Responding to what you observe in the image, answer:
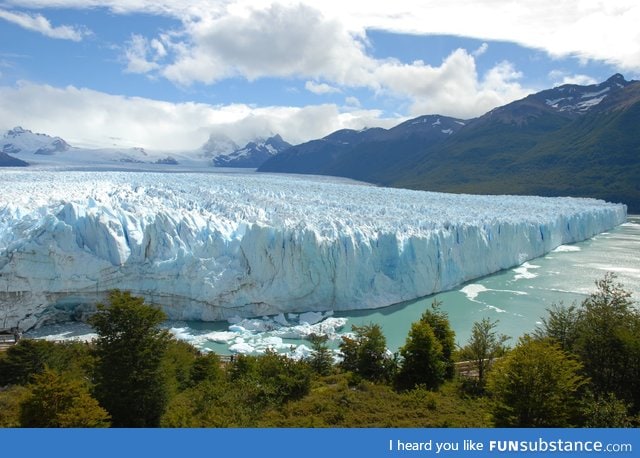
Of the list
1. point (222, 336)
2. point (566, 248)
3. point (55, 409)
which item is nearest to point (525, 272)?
point (566, 248)

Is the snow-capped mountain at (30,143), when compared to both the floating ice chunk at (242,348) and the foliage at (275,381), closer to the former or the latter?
the floating ice chunk at (242,348)

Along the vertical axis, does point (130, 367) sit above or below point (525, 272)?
above

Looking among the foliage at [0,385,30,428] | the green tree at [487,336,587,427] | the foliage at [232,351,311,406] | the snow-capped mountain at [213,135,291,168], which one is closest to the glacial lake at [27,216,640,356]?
the foliage at [232,351,311,406]

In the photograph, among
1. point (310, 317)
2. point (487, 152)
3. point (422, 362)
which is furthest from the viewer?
point (487, 152)

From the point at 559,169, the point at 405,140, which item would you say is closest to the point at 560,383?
the point at 559,169

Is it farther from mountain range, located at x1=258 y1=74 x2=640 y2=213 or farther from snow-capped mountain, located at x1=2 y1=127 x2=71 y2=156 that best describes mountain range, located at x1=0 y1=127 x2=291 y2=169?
mountain range, located at x1=258 y1=74 x2=640 y2=213

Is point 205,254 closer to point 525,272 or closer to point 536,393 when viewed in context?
point 536,393

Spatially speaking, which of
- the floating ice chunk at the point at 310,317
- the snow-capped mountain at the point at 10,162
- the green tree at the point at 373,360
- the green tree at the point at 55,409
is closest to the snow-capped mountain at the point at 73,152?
the snow-capped mountain at the point at 10,162
